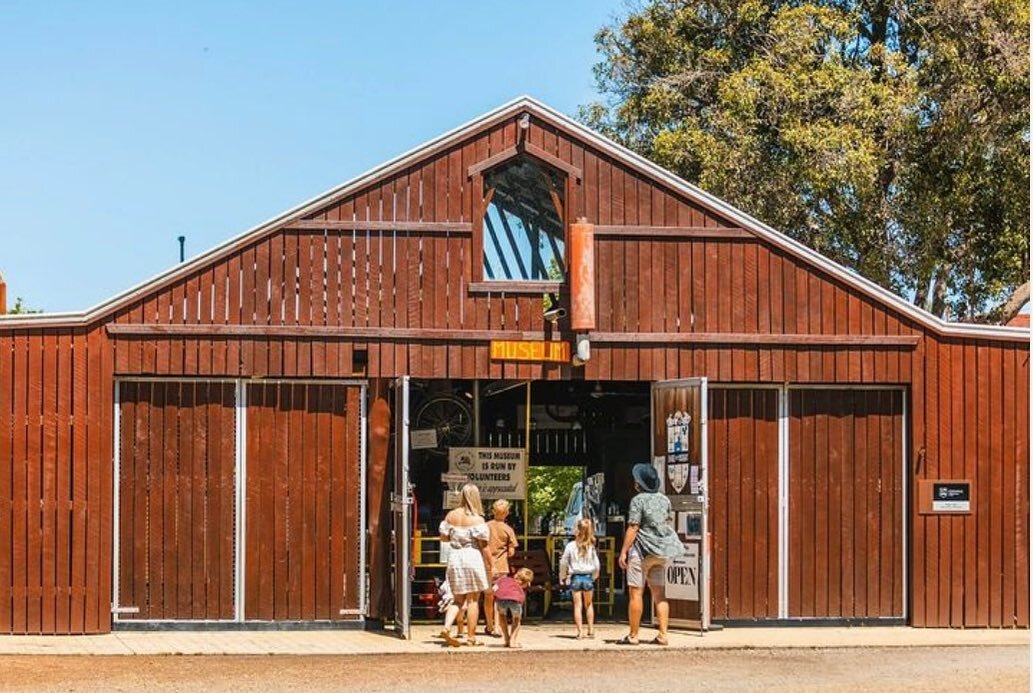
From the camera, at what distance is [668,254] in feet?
72.8

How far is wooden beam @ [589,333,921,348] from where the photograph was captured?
22016 millimetres

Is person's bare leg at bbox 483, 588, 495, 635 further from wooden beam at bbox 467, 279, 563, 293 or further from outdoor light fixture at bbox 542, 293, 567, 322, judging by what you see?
wooden beam at bbox 467, 279, 563, 293

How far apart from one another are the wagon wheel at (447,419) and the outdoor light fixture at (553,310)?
119 inches

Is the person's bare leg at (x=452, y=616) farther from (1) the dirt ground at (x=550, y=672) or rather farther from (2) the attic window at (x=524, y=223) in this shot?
(2) the attic window at (x=524, y=223)

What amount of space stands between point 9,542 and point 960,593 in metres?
10.3

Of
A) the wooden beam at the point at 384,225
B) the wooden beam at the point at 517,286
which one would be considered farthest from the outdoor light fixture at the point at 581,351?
the wooden beam at the point at 384,225

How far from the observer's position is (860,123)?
3547 cm

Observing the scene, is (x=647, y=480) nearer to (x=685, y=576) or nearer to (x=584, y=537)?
(x=584, y=537)

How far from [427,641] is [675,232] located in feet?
17.2

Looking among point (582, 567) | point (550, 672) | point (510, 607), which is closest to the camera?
point (550, 672)

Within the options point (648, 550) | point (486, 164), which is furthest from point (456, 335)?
point (648, 550)

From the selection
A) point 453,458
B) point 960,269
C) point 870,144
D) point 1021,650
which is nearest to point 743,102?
point 870,144

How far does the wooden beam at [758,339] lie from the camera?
22016 millimetres

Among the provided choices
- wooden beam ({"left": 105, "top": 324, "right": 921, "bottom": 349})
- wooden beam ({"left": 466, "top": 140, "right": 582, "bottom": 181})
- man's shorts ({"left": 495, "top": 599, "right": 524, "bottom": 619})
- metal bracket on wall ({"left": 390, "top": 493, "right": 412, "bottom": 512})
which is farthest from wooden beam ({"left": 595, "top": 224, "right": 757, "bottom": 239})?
man's shorts ({"left": 495, "top": 599, "right": 524, "bottom": 619})
